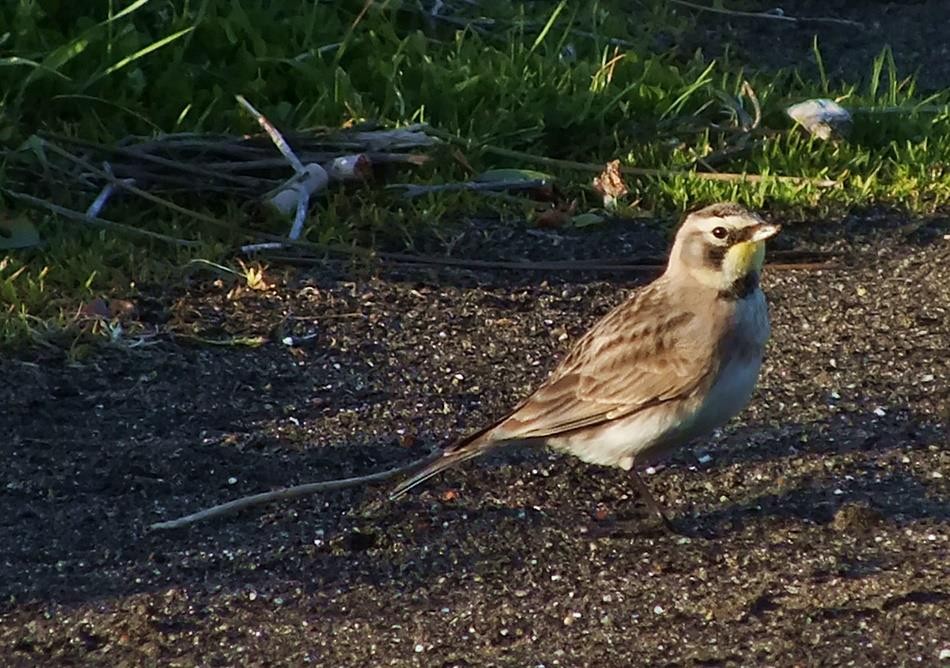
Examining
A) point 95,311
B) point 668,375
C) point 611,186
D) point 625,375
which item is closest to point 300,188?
point 95,311

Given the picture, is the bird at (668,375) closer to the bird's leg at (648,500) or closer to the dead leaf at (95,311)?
the bird's leg at (648,500)

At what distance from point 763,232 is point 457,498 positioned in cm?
125

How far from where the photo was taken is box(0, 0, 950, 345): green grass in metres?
7.45

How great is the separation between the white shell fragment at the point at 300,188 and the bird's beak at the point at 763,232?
2.37 meters

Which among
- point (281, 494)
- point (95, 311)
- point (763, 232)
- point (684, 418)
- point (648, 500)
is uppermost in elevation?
point (763, 232)

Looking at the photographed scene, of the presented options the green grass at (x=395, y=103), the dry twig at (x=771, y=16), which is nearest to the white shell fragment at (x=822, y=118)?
the green grass at (x=395, y=103)

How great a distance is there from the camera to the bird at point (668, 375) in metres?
5.50

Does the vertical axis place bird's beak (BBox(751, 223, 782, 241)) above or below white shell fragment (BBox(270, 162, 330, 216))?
above

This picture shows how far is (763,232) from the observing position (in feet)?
18.2

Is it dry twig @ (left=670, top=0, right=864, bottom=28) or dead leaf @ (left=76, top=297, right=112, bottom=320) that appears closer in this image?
dead leaf @ (left=76, top=297, right=112, bottom=320)

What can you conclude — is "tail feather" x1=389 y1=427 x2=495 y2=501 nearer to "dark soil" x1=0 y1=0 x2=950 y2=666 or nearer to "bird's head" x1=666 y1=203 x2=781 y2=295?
"dark soil" x1=0 y1=0 x2=950 y2=666

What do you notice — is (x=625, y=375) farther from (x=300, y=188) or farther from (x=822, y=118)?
(x=822, y=118)

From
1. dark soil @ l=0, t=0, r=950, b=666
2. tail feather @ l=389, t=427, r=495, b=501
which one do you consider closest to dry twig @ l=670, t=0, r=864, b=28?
dark soil @ l=0, t=0, r=950, b=666

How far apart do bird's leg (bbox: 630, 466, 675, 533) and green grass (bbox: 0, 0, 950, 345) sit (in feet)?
6.93
